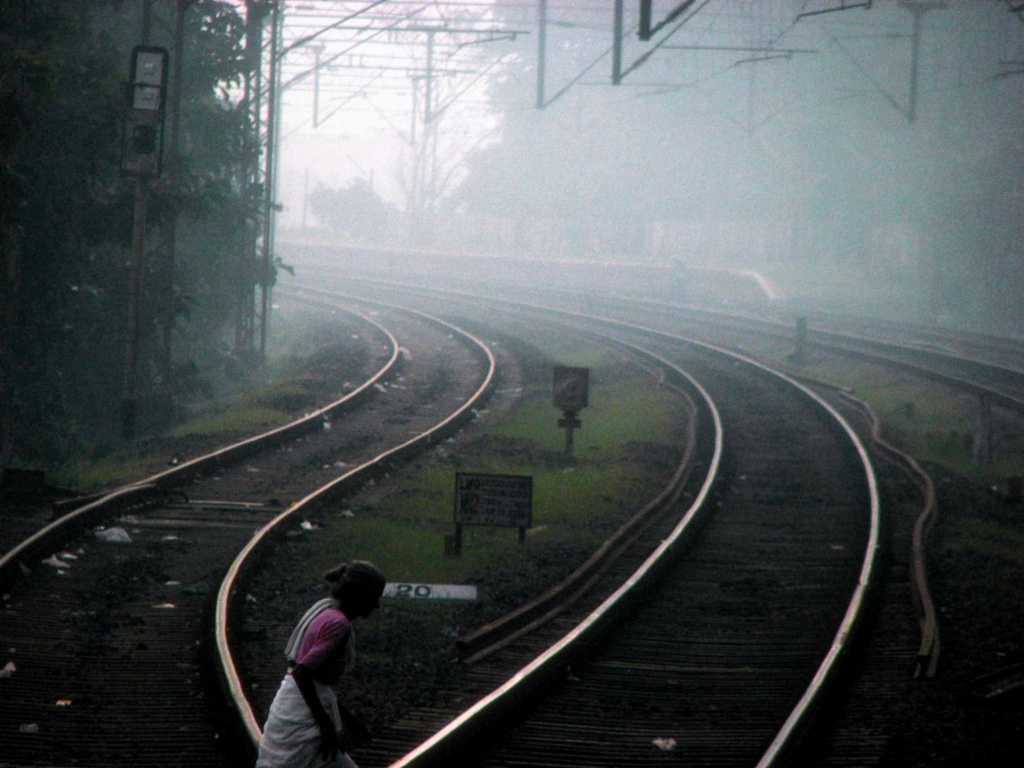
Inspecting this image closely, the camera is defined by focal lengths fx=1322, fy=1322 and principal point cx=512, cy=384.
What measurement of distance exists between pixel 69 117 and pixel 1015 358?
2234cm

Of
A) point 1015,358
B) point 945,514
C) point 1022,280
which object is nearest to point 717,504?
point 945,514

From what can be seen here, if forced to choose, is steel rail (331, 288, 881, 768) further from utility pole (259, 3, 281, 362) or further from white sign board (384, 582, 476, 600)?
utility pole (259, 3, 281, 362)

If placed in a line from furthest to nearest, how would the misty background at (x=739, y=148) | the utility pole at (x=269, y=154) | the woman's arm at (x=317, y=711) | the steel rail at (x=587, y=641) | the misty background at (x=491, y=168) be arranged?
1. the misty background at (x=739, y=148)
2. the utility pole at (x=269, y=154)
3. the misty background at (x=491, y=168)
4. the steel rail at (x=587, y=641)
5. the woman's arm at (x=317, y=711)

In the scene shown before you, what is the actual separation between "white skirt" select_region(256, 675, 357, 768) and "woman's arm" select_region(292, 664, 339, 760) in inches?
1.3

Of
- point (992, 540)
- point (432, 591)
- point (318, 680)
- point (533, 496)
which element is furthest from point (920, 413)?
point (318, 680)

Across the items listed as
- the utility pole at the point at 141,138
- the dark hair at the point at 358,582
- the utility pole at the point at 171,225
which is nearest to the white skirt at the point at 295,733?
the dark hair at the point at 358,582

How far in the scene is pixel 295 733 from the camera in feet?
17.9

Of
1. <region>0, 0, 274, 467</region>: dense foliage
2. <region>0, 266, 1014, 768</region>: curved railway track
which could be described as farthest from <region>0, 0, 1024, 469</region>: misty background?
<region>0, 266, 1014, 768</region>: curved railway track

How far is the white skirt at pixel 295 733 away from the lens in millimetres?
5441

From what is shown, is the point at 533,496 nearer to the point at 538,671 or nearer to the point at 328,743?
the point at 538,671

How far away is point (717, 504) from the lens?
49.6 ft

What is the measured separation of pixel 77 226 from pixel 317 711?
57.6 feet

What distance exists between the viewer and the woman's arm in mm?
5340

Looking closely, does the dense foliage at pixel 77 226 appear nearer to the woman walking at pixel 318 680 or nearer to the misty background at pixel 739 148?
the woman walking at pixel 318 680
